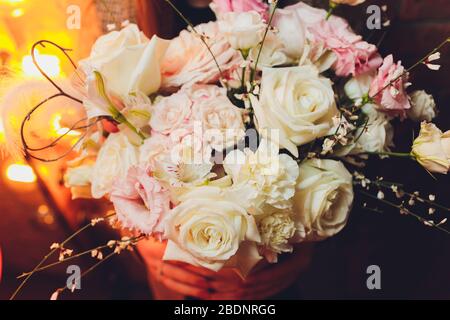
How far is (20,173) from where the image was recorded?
3.43 ft

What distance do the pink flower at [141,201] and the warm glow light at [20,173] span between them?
52 cm

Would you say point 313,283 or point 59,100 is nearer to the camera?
point 59,100

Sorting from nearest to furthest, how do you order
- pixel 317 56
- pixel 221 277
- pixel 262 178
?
1. pixel 262 178
2. pixel 317 56
3. pixel 221 277

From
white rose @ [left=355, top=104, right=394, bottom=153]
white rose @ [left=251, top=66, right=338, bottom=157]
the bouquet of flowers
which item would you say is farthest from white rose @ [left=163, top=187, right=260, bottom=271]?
white rose @ [left=355, top=104, right=394, bottom=153]

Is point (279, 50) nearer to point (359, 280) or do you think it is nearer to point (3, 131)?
point (3, 131)

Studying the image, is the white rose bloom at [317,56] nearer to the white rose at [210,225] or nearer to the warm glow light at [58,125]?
the white rose at [210,225]

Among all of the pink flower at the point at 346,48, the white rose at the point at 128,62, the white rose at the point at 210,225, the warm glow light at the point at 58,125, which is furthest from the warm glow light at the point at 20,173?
the pink flower at the point at 346,48

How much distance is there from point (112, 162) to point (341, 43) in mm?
356

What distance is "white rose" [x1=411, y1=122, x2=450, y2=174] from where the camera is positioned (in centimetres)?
58

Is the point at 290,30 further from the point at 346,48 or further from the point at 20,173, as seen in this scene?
the point at 20,173

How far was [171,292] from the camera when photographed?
0.83 meters

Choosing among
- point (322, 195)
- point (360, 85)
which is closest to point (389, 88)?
point (360, 85)
